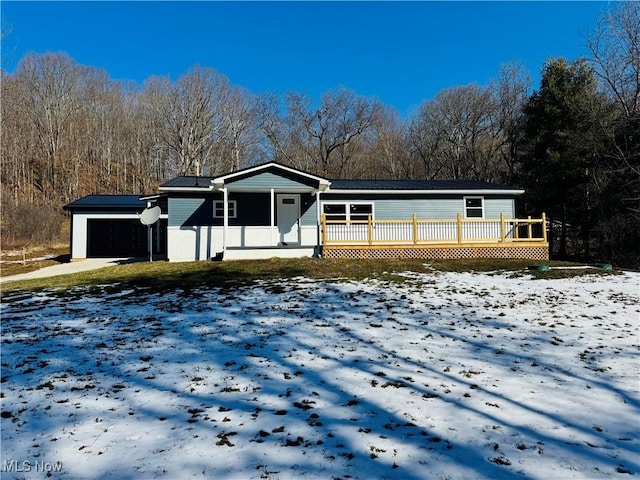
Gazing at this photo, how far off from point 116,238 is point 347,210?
11.5 meters

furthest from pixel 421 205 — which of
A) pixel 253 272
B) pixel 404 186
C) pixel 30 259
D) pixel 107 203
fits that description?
pixel 30 259

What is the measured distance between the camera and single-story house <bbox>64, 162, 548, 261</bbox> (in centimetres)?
1428

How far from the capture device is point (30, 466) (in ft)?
8.54

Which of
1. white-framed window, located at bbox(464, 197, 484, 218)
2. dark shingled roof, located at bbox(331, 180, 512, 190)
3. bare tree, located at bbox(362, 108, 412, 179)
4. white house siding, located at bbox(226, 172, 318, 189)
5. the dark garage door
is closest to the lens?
white house siding, located at bbox(226, 172, 318, 189)

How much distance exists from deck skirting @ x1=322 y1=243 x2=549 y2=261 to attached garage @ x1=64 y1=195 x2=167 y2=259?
32.0 feet

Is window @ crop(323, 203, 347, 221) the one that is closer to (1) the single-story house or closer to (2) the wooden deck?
(1) the single-story house

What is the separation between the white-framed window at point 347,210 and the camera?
16.5m

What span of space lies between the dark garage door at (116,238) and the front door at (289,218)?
778 centimetres

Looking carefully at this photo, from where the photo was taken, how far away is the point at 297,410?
3.33 m

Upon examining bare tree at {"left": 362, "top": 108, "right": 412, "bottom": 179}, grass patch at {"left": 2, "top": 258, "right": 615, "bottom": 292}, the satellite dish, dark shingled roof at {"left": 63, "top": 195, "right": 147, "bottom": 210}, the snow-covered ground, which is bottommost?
the snow-covered ground

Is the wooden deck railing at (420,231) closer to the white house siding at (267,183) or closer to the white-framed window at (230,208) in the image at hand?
the white house siding at (267,183)

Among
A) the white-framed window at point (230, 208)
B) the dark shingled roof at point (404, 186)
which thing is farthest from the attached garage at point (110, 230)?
the dark shingled roof at point (404, 186)

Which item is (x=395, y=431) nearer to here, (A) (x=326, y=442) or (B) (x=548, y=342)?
(A) (x=326, y=442)

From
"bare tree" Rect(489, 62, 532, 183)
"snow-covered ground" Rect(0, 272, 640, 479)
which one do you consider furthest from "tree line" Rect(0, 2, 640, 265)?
"snow-covered ground" Rect(0, 272, 640, 479)
